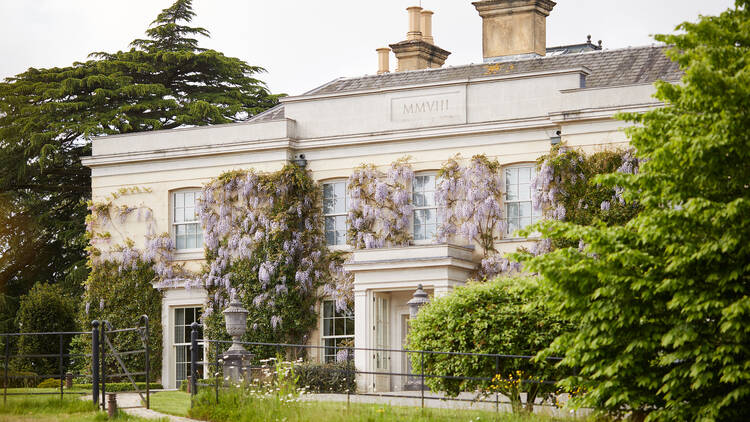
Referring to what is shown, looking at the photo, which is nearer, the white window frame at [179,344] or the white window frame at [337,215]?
the white window frame at [337,215]

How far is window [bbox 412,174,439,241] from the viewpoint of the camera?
1089 inches

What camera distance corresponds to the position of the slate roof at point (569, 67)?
27219 mm

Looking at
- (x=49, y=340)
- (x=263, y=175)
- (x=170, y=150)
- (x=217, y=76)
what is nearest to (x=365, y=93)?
(x=263, y=175)

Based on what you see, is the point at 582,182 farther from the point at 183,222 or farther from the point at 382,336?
the point at 183,222

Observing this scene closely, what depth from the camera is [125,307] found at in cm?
2986

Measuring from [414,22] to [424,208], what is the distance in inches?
336

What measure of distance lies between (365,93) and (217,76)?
14.3m

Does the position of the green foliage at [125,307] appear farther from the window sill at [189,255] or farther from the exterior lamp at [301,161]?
the exterior lamp at [301,161]

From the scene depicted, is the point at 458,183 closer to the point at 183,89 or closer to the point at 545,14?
the point at 545,14

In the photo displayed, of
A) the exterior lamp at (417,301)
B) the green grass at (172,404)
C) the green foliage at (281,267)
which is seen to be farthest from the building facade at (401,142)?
the green grass at (172,404)

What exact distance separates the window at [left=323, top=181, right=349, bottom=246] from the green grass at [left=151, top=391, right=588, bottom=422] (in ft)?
36.4

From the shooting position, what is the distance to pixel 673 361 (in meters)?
13.5

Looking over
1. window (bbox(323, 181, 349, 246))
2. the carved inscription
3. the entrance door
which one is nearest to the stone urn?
the entrance door

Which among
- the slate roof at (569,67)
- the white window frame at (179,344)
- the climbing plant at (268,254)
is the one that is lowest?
the white window frame at (179,344)
